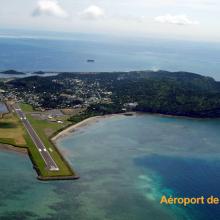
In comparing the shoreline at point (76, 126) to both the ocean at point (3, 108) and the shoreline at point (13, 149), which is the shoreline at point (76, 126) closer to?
the shoreline at point (13, 149)

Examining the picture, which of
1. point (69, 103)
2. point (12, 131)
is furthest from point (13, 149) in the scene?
point (69, 103)

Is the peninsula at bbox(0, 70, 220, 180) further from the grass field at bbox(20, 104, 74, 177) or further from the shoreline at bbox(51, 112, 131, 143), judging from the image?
the shoreline at bbox(51, 112, 131, 143)

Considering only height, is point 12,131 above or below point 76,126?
above

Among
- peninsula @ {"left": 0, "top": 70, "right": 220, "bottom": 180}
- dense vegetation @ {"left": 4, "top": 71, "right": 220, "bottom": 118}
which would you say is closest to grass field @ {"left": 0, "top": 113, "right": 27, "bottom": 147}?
peninsula @ {"left": 0, "top": 70, "right": 220, "bottom": 180}

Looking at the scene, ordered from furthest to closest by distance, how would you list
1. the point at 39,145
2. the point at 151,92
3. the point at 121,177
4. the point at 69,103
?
the point at 151,92 < the point at 69,103 < the point at 39,145 < the point at 121,177

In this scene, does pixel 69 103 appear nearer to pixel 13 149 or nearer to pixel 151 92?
pixel 151 92

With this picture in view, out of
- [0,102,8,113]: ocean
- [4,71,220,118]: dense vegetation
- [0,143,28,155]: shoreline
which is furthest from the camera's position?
[4,71,220,118]: dense vegetation
